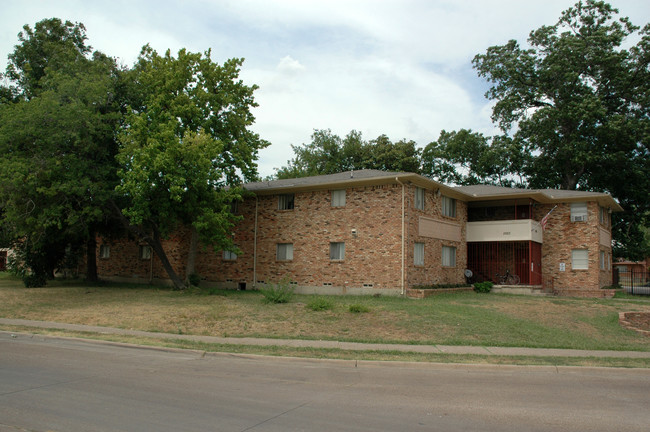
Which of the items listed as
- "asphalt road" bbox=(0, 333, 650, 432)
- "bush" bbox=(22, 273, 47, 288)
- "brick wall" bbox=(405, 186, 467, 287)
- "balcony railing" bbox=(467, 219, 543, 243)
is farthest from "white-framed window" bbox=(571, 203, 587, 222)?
"bush" bbox=(22, 273, 47, 288)

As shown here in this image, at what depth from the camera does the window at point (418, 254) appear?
23406mm

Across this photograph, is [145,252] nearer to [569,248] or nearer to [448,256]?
[448,256]

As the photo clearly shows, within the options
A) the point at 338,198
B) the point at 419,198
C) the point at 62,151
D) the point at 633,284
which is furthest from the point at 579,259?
the point at 62,151

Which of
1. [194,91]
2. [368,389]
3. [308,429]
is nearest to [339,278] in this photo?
[194,91]

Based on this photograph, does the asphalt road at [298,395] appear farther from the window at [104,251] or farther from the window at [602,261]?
the window at [104,251]

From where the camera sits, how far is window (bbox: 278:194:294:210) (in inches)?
1042

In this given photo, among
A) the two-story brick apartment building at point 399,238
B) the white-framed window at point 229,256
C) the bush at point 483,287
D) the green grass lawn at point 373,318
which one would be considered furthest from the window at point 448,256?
the white-framed window at point 229,256

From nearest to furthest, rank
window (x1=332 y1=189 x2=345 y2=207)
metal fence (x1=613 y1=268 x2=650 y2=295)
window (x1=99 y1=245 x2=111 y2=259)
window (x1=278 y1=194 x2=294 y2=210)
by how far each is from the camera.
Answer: window (x1=332 y1=189 x2=345 y2=207) → window (x1=278 y1=194 x2=294 y2=210) → metal fence (x1=613 y1=268 x2=650 y2=295) → window (x1=99 y1=245 x2=111 y2=259)

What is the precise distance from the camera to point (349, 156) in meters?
50.8

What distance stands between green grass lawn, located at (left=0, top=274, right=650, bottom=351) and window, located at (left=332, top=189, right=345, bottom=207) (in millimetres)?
4839

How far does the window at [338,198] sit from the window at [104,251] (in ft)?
57.3

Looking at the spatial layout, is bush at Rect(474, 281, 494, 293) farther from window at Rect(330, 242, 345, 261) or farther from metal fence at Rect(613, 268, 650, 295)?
metal fence at Rect(613, 268, 650, 295)

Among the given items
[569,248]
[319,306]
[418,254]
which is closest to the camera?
[319,306]

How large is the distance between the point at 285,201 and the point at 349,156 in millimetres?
25029
